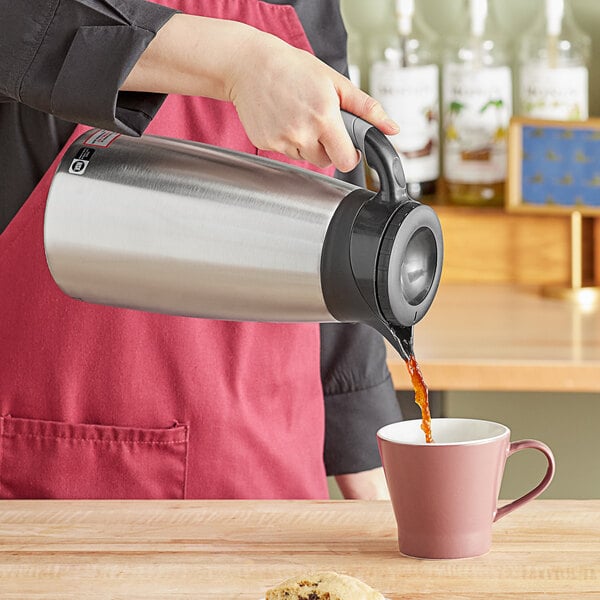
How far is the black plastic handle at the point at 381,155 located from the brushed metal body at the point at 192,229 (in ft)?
0.13

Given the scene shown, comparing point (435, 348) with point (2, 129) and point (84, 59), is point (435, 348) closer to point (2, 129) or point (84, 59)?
point (2, 129)

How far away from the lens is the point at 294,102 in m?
0.70

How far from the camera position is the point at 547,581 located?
698 millimetres

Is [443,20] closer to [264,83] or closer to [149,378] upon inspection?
[149,378]

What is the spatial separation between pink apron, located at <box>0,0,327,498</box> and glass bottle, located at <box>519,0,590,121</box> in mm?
934

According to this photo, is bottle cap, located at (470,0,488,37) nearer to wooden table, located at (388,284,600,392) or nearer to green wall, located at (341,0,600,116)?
green wall, located at (341,0,600,116)

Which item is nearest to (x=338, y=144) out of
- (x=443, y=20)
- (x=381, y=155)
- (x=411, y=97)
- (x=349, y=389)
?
(x=381, y=155)

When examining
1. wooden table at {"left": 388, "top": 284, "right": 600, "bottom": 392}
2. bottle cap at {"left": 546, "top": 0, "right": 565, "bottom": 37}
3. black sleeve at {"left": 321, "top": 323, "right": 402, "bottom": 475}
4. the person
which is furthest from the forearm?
bottle cap at {"left": 546, "top": 0, "right": 565, "bottom": 37}

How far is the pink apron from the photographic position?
3.15 feet

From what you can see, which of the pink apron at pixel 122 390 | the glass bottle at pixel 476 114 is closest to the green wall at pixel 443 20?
the glass bottle at pixel 476 114

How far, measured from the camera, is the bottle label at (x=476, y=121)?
6.04ft

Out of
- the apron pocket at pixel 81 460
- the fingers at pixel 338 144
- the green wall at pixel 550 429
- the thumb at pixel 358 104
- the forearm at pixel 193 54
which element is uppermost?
the forearm at pixel 193 54

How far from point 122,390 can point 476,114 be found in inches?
41.3

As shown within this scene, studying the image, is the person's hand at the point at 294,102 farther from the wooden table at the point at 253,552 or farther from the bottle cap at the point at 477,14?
the bottle cap at the point at 477,14
